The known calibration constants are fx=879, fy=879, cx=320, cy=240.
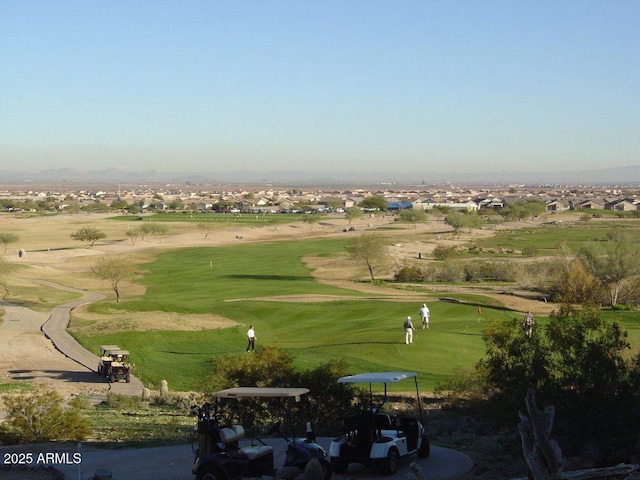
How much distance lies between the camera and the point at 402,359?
31.5 metres

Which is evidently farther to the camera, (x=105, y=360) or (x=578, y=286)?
(x=578, y=286)

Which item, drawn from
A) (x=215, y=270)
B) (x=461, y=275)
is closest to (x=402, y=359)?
(x=461, y=275)

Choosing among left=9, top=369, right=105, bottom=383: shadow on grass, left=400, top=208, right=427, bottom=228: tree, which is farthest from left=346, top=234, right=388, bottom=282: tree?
left=400, top=208, right=427, bottom=228: tree

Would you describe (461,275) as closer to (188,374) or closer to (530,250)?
(530,250)

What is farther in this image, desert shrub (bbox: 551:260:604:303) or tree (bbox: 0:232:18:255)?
tree (bbox: 0:232:18:255)

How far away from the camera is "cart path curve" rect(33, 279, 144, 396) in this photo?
1236 inches

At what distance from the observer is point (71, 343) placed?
41594mm

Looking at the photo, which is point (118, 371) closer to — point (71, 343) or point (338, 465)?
point (71, 343)

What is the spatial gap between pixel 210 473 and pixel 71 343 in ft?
95.4

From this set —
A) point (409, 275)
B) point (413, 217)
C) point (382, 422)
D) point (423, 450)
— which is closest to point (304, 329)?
point (423, 450)

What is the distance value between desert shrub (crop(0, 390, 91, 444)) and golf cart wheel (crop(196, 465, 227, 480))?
621cm

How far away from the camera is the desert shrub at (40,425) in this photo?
19.1 metres

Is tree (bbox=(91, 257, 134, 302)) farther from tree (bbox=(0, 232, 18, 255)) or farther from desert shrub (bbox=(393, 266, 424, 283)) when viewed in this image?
tree (bbox=(0, 232, 18, 255))

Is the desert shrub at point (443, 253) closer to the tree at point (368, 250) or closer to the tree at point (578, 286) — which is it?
the tree at point (368, 250)
